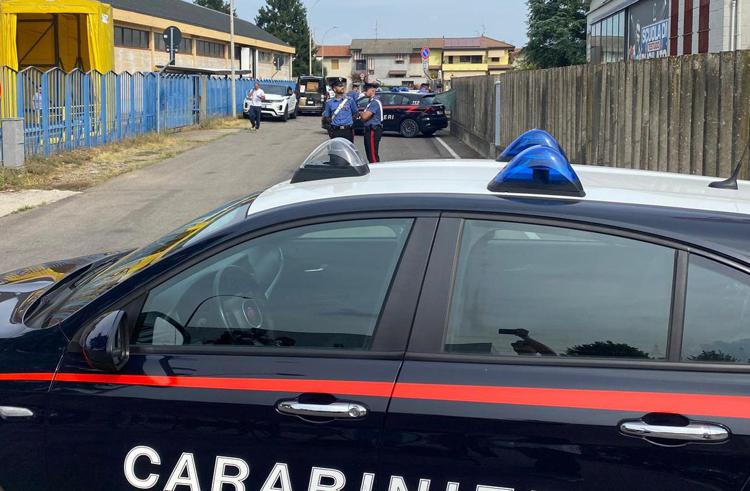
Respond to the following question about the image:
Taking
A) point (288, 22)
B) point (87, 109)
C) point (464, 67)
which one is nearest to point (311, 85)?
point (87, 109)

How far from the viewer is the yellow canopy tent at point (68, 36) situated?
2120cm

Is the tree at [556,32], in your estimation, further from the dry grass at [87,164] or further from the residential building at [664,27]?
the dry grass at [87,164]

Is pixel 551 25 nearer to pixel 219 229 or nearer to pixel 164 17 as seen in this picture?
pixel 164 17

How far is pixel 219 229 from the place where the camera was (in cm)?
296

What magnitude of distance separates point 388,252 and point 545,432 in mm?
726

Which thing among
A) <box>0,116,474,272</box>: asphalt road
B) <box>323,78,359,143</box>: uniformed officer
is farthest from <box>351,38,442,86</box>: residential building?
<box>323,78,359,143</box>: uniformed officer

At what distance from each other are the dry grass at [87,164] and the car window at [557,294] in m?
14.6

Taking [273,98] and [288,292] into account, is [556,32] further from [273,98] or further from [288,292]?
[288,292]

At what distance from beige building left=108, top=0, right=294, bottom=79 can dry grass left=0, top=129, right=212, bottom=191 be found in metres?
16.1

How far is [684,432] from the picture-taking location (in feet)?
7.90

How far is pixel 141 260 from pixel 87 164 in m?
17.4

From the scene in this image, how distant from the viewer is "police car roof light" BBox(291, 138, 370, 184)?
A: 339 centimetres

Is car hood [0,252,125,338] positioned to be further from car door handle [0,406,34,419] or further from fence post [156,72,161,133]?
fence post [156,72,161,133]

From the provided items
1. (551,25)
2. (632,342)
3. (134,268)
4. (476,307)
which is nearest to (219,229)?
(134,268)
